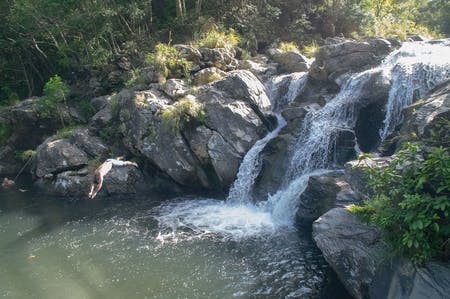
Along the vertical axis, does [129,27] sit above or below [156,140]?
above

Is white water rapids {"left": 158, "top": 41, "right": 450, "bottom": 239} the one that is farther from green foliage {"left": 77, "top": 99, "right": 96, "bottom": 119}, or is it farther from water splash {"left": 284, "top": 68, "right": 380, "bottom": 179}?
green foliage {"left": 77, "top": 99, "right": 96, "bottom": 119}

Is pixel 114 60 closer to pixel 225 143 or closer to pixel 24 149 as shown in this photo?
pixel 24 149

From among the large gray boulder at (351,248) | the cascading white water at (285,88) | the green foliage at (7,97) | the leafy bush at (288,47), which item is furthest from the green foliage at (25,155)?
the large gray boulder at (351,248)

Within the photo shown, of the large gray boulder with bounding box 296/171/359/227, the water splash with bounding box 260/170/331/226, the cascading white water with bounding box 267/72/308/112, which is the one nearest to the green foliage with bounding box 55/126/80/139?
the cascading white water with bounding box 267/72/308/112

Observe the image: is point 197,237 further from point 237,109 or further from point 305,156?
point 237,109

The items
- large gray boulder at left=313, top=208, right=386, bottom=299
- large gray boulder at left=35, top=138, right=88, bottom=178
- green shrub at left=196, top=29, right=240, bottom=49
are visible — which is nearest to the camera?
large gray boulder at left=313, top=208, right=386, bottom=299

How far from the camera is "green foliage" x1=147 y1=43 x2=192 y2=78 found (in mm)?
15117

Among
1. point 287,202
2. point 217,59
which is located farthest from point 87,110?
point 287,202

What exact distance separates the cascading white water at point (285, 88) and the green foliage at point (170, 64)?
10.2 feet

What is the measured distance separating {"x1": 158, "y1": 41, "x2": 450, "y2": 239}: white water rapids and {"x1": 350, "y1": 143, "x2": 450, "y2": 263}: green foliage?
14.3 feet

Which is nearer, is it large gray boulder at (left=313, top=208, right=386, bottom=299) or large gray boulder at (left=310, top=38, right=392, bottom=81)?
large gray boulder at (left=313, top=208, right=386, bottom=299)

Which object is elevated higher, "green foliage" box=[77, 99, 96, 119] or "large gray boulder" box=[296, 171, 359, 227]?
"green foliage" box=[77, 99, 96, 119]

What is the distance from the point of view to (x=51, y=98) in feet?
53.0

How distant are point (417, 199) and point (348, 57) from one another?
9023mm
